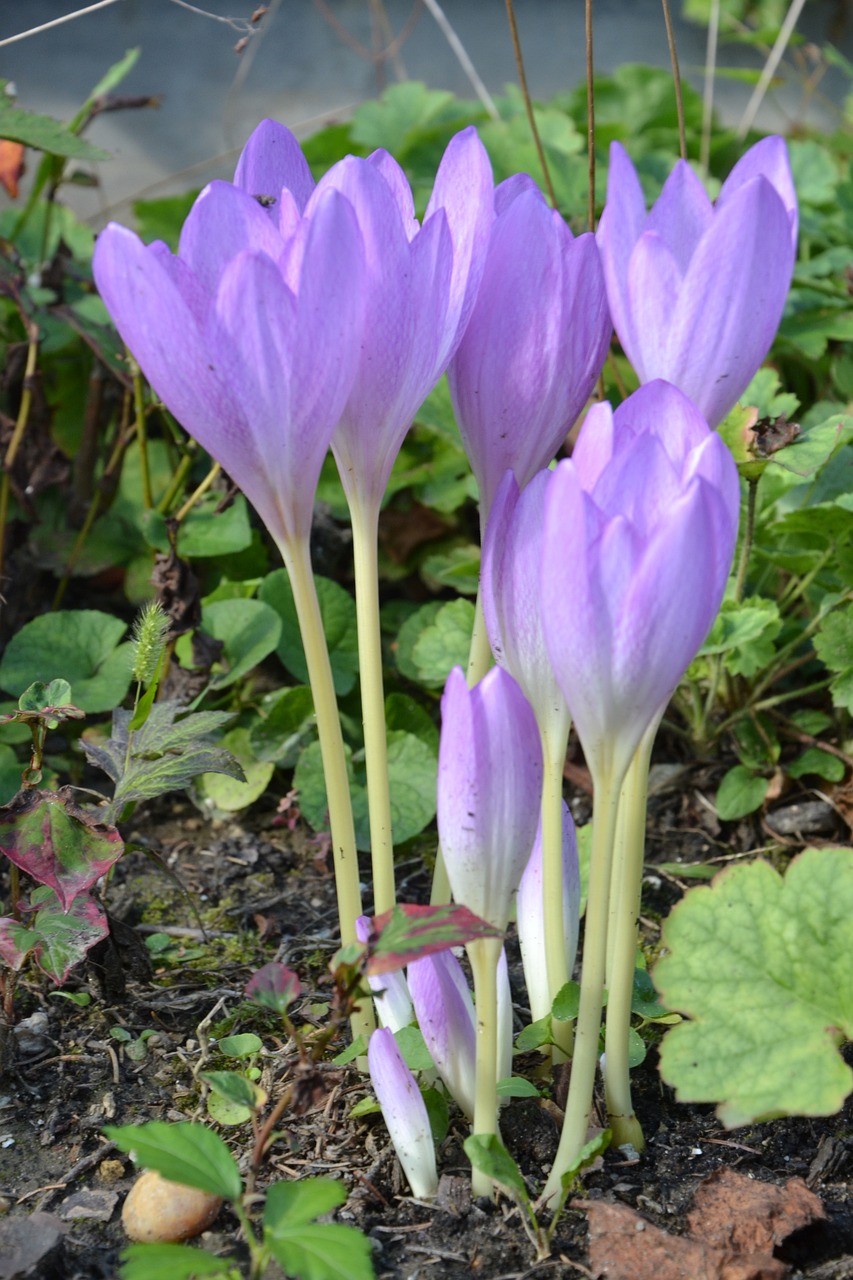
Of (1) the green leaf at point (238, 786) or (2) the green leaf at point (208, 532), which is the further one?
(2) the green leaf at point (208, 532)

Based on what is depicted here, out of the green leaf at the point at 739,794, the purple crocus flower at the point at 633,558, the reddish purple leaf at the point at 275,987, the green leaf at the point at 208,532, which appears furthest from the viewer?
the green leaf at the point at 208,532

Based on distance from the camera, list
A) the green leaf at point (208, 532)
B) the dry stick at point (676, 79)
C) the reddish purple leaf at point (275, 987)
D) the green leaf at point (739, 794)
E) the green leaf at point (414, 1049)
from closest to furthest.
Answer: the reddish purple leaf at point (275, 987) → the green leaf at point (414, 1049) → the dry stick at point (676, 79) → the green leaf at point (739, 794) → the green leaf at point (208, 532)

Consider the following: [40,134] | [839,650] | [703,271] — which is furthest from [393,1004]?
[40,134]

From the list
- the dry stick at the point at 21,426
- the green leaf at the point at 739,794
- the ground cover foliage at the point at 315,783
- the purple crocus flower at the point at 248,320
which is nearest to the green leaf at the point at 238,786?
the ground cover foliage at the point at 315,783

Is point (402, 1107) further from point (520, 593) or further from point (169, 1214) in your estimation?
point (520, 593)

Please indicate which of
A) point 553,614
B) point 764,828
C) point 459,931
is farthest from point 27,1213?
point 764,828

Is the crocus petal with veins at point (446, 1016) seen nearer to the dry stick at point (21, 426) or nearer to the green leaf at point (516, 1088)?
the green leaf at point (516, 1088)

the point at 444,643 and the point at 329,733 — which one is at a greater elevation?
the point at 329,733
